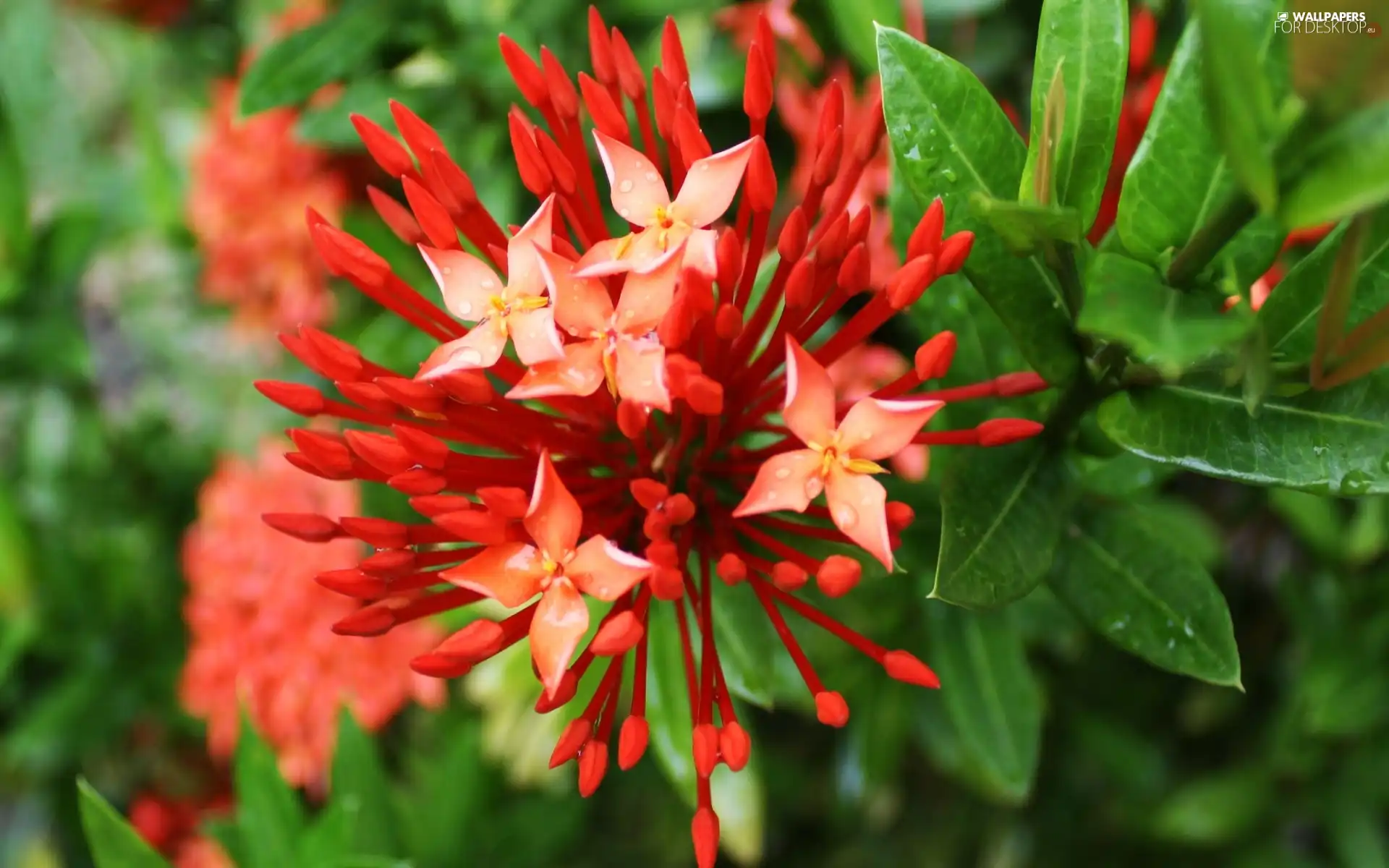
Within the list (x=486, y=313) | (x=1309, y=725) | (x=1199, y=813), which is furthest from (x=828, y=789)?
(x=486, y=313)

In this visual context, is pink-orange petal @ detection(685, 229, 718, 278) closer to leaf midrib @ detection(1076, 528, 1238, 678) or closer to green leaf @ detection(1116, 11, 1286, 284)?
green leaf @ detection(1116, 11, 1286, 284)

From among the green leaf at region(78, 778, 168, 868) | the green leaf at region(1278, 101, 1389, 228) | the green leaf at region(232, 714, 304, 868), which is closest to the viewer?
the green leaf at region(1278, 101, 1389, 228)

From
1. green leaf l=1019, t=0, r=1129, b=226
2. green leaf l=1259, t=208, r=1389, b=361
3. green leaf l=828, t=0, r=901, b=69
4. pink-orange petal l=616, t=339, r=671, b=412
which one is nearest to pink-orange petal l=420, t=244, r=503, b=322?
pink-orange petal l=616, t=339, r=671, b=412

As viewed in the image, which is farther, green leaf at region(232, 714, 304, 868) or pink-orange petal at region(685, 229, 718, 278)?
green leaf at region(232, 714, 304, 868)

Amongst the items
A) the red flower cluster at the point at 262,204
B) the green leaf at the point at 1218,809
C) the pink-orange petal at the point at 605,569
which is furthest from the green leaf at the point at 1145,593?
the red flower cluster at the point at 262,204

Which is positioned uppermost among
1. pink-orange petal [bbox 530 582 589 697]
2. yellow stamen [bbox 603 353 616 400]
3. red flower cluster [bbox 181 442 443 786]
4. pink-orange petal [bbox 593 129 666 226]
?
pink-orange petal [bbox 593 129 666 226]

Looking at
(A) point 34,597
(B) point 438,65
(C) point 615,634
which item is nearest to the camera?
(C) point 615,634

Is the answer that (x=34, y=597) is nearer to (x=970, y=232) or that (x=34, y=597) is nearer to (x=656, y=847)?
(x=656, y=847)

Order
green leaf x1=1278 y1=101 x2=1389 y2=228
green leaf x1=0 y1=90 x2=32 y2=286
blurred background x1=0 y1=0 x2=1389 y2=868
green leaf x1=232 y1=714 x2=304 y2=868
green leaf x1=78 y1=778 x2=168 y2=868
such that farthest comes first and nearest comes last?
green leaf x1=0 y1=90 x2=32 y2=286 < blurred background x1=0 y1=0 x2=1389 y2=868 < green leaf x1=232 y1=714 x2=304 y2=868 < green leaf x1=78 y1=778 x2=168 y2=868 < green leaf x1=1278 y1=101 x2=1389 y2=228
